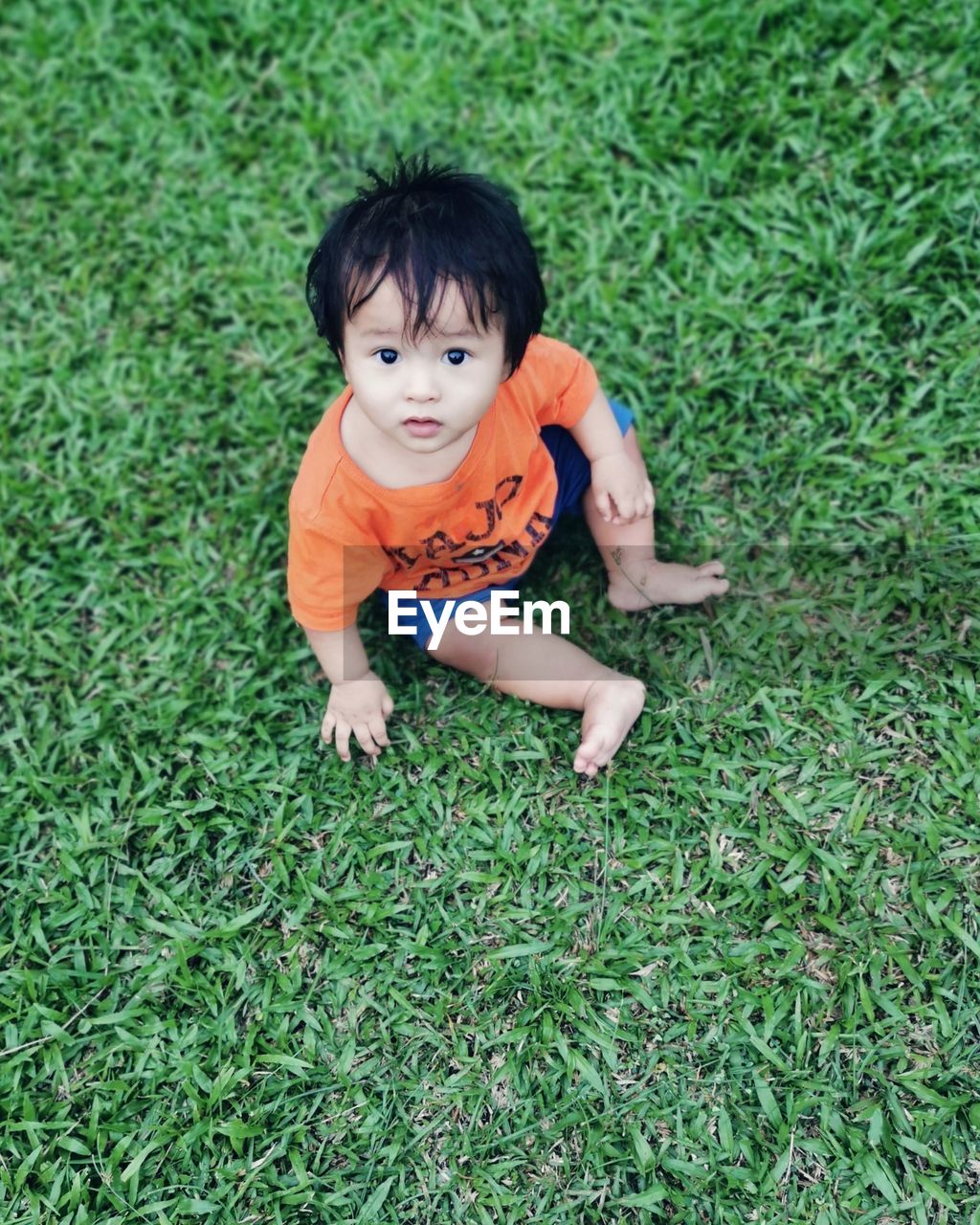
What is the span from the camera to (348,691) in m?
2.34

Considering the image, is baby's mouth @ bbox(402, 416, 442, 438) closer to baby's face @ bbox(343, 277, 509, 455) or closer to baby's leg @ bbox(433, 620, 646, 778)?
baby's face @ bbox(343, 277, 509, 455)

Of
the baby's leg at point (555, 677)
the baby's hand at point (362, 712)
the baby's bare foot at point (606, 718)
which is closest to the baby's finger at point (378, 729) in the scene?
the baby's hand at point (362, 712)

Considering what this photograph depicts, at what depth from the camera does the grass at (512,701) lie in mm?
2035

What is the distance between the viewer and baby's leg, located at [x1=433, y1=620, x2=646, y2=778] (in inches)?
90.2

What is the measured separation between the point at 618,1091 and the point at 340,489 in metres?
1.25

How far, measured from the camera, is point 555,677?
7.79 feet

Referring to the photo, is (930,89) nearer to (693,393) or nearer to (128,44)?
(693,393)

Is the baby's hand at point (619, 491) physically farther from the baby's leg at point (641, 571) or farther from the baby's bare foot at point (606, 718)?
the baby's bare foot at point (606, 718)

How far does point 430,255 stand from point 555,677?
3.28ft

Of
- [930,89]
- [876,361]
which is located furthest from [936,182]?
[876,361]

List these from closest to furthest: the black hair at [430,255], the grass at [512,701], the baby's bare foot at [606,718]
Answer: the black hair at [430,255], the grass at [512,701], the baby's bare foot at [606,718]

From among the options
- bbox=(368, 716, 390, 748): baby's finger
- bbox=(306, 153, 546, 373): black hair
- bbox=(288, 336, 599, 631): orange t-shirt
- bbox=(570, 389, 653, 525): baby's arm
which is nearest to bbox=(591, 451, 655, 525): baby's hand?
bbox=(570, 389, 653, 525): baby's arm

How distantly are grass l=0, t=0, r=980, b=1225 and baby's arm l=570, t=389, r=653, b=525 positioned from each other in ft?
0.96

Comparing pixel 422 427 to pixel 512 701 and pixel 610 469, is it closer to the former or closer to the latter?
pixel 610 469
